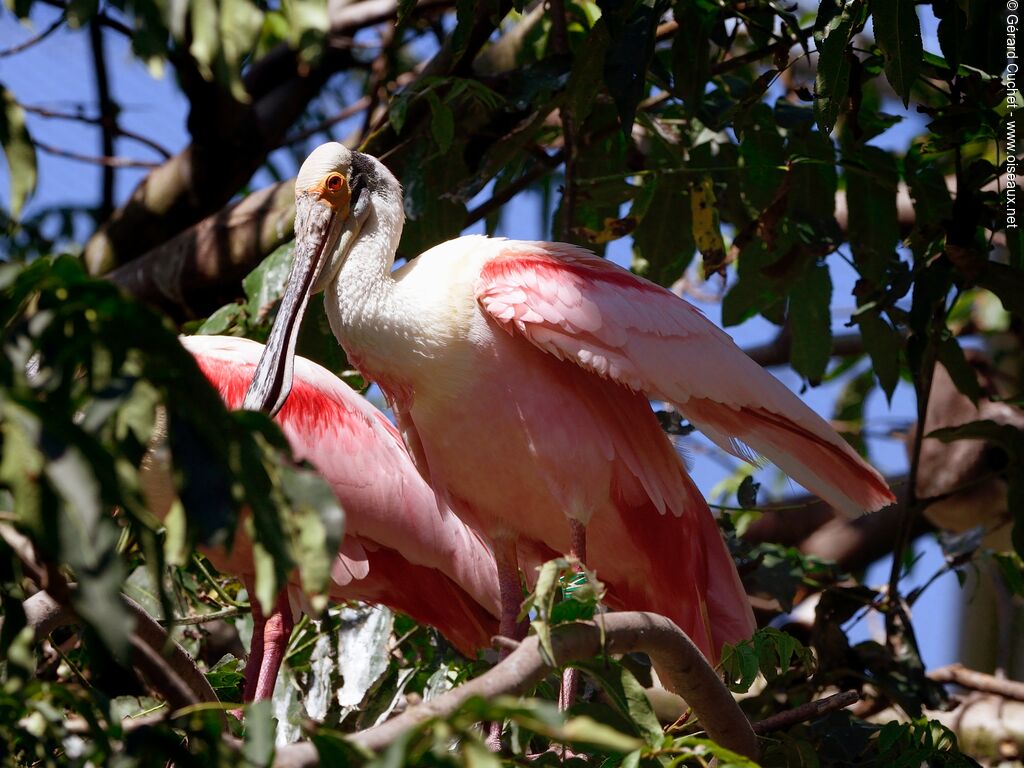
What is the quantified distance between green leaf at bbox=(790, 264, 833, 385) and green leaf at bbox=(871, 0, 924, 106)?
1571mm

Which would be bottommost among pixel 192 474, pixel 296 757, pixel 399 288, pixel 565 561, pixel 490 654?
pixel 490 654

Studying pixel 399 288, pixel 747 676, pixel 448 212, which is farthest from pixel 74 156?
pixel 747 676

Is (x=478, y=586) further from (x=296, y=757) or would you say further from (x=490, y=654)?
(x=296, y=757)

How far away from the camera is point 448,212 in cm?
552

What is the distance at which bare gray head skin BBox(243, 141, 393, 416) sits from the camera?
431 centimetres

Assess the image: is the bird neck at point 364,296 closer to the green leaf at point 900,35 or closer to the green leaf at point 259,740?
the green leaf at point 900,35

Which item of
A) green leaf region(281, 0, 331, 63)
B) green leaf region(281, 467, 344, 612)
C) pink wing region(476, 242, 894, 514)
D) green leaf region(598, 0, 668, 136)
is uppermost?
green leaf region(598, 0, 668, 136)

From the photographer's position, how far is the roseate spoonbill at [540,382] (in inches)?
160

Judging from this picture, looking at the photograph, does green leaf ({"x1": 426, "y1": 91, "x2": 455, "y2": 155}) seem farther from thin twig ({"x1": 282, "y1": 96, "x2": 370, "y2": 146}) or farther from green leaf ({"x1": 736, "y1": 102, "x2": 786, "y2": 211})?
thin twig ({"x1": 282, "y1": 96, "x2": 370, "y2": 146})

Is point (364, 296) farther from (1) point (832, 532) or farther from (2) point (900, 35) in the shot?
(1) point (832, 532)

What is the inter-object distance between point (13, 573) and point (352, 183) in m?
2.84

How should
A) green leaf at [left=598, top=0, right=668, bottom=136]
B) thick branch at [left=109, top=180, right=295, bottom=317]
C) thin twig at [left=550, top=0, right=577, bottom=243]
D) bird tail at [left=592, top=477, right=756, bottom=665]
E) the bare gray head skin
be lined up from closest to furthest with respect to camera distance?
1. green leaf at [left=598, top=0, right=668, bottom=136]
2. the bare gray head skin
3. bird tail at [left=592, top=477, right=756, bottom=665]
4. thin twig at [left=550, top=0, right=577, bottom=243]
5. thick branch at [left=109, top=180, right=295, bottom=317]

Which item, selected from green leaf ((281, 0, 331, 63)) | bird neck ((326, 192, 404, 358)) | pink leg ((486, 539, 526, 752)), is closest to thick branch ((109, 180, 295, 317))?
bird neck ((326, 192, 404, 358))

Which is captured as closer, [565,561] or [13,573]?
[13,573]
